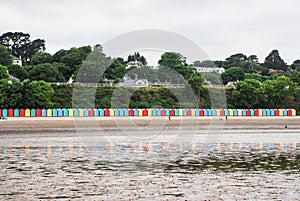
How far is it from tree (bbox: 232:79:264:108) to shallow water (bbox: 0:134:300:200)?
4303cm

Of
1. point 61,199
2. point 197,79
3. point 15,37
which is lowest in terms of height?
point 61,199

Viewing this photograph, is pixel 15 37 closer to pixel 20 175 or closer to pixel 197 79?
pixel 197 79

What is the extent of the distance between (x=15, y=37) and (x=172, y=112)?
74.1 meters

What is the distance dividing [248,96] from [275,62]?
91929 mm

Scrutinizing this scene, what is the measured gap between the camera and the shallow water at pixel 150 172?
1487 cm

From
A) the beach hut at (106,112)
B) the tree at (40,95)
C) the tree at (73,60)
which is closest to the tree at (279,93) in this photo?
the beach hut at (106,112)

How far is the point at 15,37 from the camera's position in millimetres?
125375

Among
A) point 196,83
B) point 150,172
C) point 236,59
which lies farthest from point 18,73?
point 236,59

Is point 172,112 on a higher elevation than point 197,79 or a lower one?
lower

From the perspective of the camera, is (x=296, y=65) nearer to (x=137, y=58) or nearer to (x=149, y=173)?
(x=137, y=58)

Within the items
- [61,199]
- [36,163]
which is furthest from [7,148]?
[61,199]

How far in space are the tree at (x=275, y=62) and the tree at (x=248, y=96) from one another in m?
85.9

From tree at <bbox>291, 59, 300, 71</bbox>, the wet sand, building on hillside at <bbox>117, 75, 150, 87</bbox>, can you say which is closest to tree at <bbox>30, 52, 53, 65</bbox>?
building on hillside at <bbox>117, 75, 150, 87</bbox>

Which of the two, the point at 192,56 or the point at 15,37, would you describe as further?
the point at 15,37
